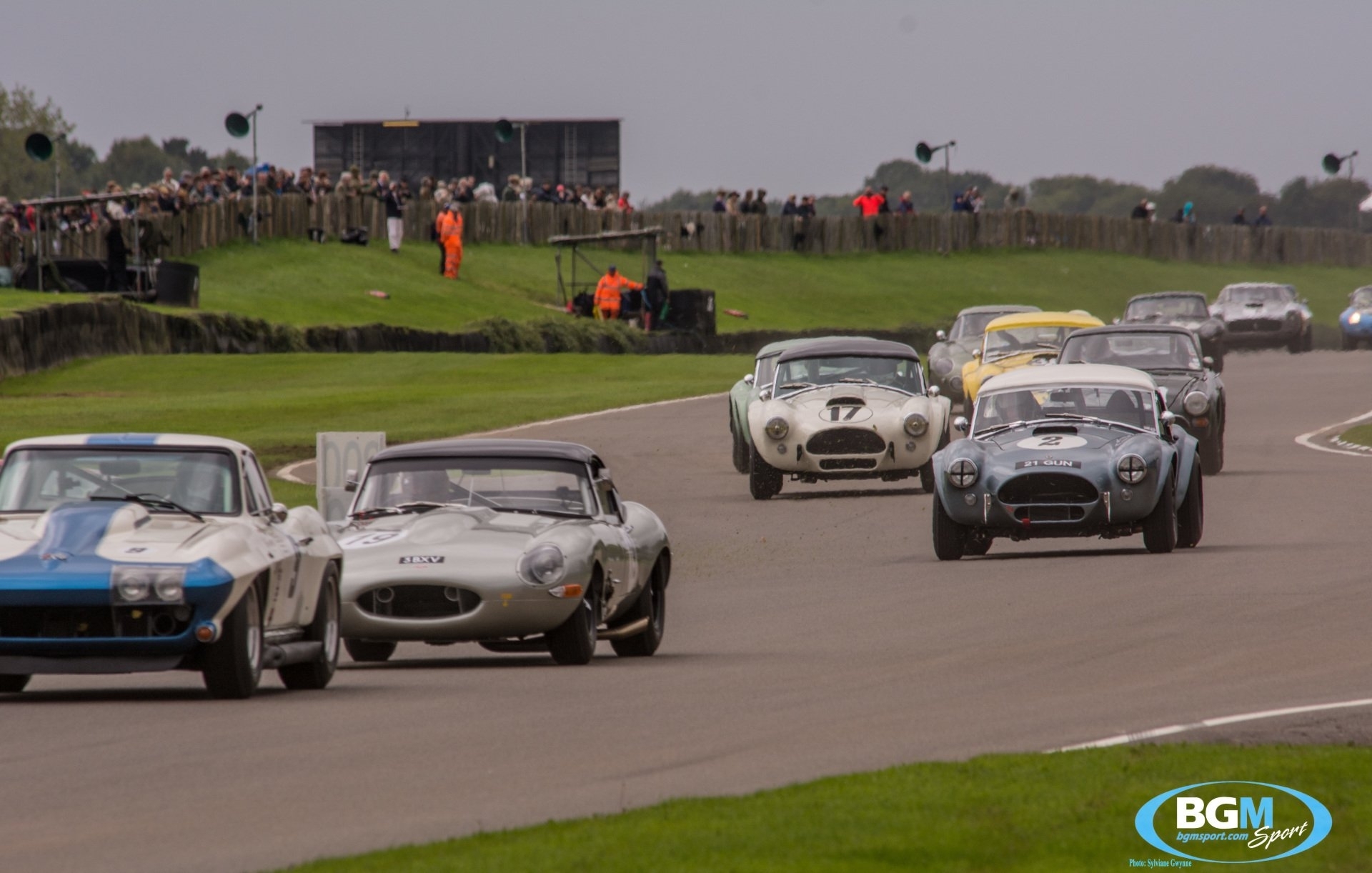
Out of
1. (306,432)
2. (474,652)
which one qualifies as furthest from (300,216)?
(474,652)

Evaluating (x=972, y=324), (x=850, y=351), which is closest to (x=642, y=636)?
(x=850, y=351)

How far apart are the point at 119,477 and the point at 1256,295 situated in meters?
38.4

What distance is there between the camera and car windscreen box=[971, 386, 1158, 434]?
58.1ft

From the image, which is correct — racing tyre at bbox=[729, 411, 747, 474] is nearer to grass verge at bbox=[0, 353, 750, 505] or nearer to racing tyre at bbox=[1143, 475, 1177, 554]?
grass verge at bbox=[0, 353, 750, 505]

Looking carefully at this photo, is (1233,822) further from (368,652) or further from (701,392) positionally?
(701,392)

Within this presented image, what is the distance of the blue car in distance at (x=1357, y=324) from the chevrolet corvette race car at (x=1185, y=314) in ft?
35.3

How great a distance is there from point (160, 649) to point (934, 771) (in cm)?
367

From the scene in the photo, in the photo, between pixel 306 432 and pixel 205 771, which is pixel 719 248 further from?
pixel 205 771

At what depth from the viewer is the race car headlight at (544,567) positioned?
11422 mm

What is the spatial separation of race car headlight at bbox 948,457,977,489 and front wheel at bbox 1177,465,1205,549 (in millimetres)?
1800

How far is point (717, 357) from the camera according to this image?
46375 mm

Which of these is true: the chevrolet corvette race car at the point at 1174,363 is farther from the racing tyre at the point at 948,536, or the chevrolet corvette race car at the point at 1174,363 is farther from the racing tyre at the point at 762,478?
the racing tyre at the point at 948,536

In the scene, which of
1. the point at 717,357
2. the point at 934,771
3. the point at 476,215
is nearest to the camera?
the point at 934,771

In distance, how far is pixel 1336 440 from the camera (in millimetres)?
28938
